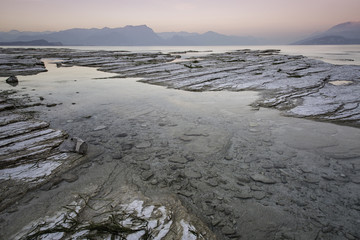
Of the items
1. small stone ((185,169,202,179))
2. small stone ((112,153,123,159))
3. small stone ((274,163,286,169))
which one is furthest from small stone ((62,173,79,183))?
small stone ((274,163,286,169))

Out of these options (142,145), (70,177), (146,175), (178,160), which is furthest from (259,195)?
(70,177)

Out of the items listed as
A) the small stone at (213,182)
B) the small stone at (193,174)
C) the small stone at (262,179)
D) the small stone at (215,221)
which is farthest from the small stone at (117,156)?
the small stone at (262,179)

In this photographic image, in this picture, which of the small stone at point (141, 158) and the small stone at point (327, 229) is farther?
the small stone at point (141, 158)

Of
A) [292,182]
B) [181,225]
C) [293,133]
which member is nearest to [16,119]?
[181,225]

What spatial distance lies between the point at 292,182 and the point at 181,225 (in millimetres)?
2270

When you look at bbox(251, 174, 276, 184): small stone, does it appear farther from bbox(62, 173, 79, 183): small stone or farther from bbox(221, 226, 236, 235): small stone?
bbox(62, 173, 79, 183): small stone

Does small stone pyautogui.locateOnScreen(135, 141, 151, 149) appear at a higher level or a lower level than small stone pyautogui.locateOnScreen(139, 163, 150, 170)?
higher

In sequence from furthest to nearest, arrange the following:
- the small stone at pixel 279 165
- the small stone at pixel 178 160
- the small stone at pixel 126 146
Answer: the small stone at pixel 126 146
the small stone at pixel 178 160
the small stone at pixel 279 165

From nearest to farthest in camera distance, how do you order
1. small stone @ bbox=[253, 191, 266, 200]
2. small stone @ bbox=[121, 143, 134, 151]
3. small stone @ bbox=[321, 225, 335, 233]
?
small stone @ bbox=[321, 225, 335, 233]
small stone @ bbox=[253, 191, 266, 200]
small stone @ bbox=[121, 143, 134, 151]

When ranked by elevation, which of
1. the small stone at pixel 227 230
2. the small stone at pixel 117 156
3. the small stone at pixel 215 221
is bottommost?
the small stone at pixel 227 230

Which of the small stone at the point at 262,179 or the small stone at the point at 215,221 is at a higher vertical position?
the small stone at the point at 262,179

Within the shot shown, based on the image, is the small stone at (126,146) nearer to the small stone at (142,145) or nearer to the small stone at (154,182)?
the small stone at (142,145)

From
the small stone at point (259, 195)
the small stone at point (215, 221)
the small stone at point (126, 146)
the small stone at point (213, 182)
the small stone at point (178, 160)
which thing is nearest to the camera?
the small stone at point (215, 221)

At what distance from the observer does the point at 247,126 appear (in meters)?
6.18
